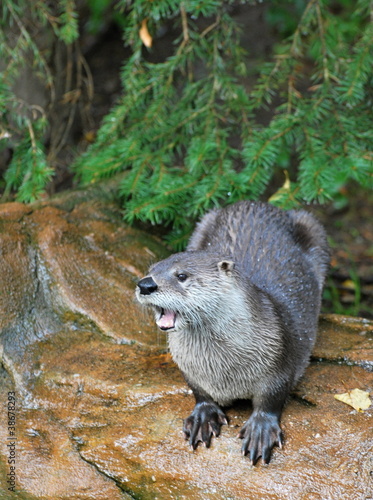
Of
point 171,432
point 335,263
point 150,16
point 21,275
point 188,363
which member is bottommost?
point 335,263

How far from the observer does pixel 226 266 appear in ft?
6.97

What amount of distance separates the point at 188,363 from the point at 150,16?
1895 mm

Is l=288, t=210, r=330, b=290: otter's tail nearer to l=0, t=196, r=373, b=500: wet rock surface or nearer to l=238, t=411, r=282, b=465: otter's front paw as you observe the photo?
l=0, t=196, r=373, b=500: wet rock surface

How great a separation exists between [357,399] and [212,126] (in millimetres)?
1634

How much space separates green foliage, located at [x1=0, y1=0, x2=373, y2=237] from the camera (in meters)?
3.04

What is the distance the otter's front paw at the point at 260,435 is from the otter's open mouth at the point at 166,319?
48cm

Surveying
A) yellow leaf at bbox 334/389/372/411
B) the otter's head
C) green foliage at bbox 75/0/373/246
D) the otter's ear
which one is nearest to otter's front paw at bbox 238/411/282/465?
yellow leaf at bbox 334/389/372/411

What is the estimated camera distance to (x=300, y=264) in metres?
2.77

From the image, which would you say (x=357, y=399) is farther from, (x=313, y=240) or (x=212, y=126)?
(x=212, y=126)

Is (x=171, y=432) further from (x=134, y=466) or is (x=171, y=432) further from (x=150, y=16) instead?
(x=150, y=16)

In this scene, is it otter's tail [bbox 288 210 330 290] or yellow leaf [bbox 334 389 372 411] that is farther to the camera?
otter's tail [bbox 288 210 330 290]

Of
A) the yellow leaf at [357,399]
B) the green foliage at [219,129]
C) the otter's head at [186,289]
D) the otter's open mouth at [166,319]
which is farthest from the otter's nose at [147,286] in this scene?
the green foliage at [219,129]

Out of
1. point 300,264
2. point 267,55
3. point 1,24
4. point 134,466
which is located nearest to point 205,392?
point 134,466

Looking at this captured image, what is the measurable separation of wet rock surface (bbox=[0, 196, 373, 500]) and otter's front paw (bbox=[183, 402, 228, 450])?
1.3 inches
